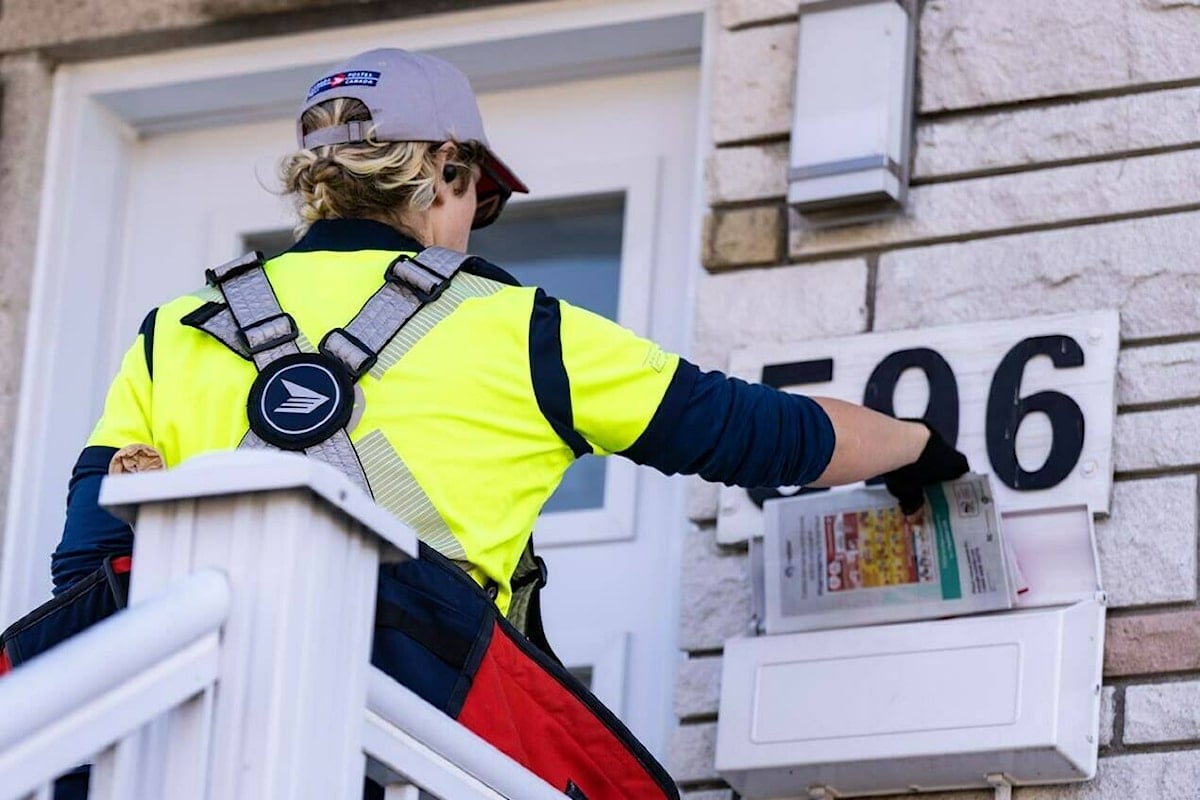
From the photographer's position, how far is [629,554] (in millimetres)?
4113

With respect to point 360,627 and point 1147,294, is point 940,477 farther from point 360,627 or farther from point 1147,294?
point 360,627

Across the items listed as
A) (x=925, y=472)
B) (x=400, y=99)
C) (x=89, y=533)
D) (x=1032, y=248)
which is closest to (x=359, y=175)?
(x=400, y=99)

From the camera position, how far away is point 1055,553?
3498mm

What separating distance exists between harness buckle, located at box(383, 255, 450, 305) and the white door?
1.33 meters

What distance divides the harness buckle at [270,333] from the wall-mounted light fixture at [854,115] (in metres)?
1.41

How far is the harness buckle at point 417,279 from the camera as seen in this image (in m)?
2.68

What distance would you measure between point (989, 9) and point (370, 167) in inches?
57.8

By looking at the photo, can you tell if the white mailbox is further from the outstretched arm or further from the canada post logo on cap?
the canada post logo on cap

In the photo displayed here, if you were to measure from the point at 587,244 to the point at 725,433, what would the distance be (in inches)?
65.5

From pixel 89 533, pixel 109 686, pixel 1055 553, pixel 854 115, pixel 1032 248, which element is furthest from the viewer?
pixel 854 115

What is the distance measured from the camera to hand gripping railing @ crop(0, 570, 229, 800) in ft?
5.59

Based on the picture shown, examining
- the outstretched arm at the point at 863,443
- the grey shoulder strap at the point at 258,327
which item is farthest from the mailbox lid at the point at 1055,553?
the grey shoulder strap at the point at 258,327

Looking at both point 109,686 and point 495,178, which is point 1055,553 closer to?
point 495,178

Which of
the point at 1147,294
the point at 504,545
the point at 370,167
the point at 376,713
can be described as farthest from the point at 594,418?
the point at 1147,294
